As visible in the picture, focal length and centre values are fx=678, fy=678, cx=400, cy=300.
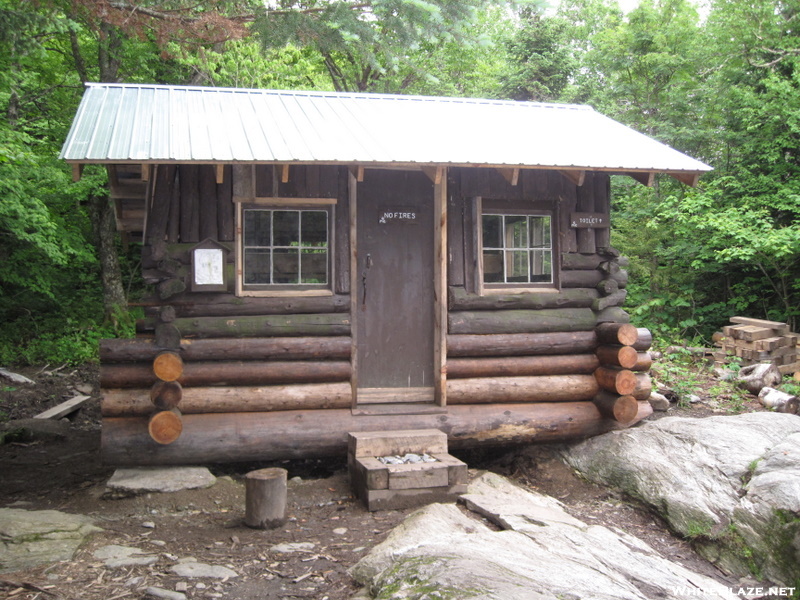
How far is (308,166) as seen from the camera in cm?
739

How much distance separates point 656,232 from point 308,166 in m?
10.4

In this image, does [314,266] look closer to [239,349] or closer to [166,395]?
[239,349]

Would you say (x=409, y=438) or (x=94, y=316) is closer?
(x=409, y=438)

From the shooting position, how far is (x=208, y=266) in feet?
23.0

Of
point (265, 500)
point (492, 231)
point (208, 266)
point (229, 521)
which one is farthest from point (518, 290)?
point (229, 521)

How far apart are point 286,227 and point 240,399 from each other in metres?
1.91

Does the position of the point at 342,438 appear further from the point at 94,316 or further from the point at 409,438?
the point at 94,316

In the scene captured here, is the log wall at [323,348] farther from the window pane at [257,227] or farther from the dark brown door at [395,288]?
the dark brown door at [395,288]

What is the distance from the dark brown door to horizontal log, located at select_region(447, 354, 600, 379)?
45 cm

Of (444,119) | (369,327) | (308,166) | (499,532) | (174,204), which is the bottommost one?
(499,532)

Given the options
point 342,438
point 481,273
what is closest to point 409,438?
point 342,438

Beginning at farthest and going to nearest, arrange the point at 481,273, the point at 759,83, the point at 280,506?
the point at 759,83 → the point at 481,273 → the point at 280,506

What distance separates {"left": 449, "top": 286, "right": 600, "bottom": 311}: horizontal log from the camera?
7.76 metres

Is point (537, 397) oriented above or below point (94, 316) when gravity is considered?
below
